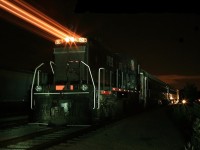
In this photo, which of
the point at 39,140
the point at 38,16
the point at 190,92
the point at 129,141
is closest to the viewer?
the point at 129,141

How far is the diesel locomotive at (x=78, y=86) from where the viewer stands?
14656mm

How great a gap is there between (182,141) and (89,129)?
4237mm

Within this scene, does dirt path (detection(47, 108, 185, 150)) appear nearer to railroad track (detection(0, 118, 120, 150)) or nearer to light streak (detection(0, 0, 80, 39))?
railroad track (detection(0, 118, 120, 150))

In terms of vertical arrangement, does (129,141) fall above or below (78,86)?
below

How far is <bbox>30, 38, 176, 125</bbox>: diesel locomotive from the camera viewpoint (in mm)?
14656

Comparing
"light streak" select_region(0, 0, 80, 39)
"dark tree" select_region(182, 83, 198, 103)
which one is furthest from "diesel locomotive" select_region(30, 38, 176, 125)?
"dark tree" select_region(182, 83, 198, 103)

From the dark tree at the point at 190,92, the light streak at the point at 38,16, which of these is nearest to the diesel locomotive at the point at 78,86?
the light streak at the point at 38,16

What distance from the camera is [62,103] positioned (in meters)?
15.0

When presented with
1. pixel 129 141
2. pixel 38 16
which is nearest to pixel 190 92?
pixel 38 16

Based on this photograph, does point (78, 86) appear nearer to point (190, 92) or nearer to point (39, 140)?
point (39, 140)

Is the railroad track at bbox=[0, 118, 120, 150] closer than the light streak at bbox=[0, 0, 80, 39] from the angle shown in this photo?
Yes

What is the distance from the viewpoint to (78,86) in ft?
48.4

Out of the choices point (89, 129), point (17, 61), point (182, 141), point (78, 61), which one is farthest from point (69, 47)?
point (17, 61)

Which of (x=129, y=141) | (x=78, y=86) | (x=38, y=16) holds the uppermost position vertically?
(x=38, y=16)
